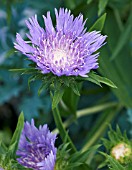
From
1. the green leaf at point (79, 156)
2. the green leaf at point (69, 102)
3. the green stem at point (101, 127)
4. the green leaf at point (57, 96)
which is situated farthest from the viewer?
A: the green stem at point (101, 127)

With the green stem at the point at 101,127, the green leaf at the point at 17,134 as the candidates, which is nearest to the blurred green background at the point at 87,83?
the green stem at the point at 101,127

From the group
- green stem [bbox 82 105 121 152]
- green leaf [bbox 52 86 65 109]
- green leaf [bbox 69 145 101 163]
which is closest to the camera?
green leaf [bbox 52 86 65 109]

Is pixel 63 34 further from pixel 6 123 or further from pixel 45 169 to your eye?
pixel 6 123

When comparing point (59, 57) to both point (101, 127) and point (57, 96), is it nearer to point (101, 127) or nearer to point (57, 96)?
point (57, 96)

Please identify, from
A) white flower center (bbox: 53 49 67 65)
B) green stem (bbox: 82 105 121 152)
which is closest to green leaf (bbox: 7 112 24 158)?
white flower center (bbox: 53 49 67 65)

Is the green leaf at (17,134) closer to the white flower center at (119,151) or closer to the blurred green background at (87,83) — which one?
the white flower center at (119,151)

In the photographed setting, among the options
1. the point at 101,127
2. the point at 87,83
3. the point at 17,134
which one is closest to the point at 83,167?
the point at 17,134

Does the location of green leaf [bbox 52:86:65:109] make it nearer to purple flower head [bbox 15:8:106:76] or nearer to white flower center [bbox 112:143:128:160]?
purple flower head [bbox 15:8:106:76]
